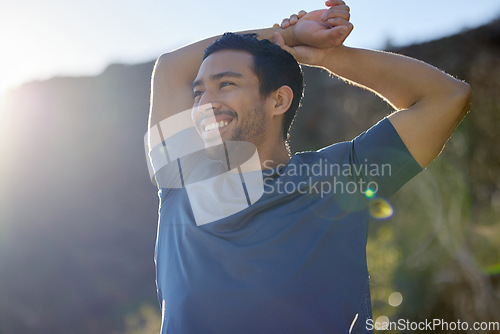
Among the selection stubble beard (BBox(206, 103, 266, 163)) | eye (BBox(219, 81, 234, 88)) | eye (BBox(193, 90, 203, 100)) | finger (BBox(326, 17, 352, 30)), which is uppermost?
finger (BBox(326, 17, 352, 30))

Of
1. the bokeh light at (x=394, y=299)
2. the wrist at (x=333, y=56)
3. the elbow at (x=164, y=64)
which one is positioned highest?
the elbow at (x=164, y=64)

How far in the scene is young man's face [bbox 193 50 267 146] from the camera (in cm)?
195

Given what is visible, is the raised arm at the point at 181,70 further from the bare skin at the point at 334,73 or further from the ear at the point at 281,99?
the ear at the point at 281,99

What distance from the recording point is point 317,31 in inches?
79.1

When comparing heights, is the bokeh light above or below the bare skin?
below

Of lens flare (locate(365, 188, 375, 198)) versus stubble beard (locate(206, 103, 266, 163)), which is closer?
lens flare (locate(365, 188, 375, 198))

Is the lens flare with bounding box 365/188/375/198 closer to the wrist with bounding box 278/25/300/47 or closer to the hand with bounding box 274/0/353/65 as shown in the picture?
the hand with bounding box 274/0/353/65

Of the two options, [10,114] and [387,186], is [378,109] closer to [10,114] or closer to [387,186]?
[387,186]

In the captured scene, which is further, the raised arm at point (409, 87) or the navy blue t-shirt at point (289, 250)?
the raised arm at point (409, 87)

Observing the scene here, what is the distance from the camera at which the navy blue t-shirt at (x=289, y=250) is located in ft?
4.93

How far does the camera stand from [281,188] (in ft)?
5.77

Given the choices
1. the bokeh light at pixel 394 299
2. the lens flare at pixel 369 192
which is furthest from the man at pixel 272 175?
the bokeh light at pixel 394 299

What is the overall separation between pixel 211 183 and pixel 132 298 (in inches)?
364

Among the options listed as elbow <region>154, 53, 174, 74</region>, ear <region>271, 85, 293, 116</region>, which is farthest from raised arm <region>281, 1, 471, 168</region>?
elbow <region>154, 53, 174, 74</region>
